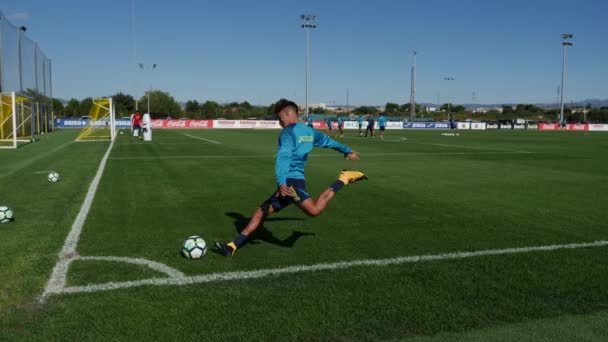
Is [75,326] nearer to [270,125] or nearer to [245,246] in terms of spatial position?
[245,246]

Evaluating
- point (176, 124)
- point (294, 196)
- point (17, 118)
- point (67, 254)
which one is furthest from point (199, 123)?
point (294, 196)

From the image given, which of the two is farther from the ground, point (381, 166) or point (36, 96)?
point (36, 96)

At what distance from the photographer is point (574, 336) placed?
11.7 feet

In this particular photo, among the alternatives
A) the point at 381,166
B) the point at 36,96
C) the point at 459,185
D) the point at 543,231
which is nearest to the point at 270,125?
the point at 36,96

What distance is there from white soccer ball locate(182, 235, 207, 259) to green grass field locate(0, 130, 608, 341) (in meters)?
0.10

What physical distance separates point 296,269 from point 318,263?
33 centimetres

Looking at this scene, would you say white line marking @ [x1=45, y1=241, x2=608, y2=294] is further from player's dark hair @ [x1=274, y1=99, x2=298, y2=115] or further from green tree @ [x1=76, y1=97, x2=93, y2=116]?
green tree @ [x1=76, y1=97, x2=93, y2=116]

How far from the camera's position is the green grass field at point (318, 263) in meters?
3.73

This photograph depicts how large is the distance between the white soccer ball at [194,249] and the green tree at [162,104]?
10753 centimetres

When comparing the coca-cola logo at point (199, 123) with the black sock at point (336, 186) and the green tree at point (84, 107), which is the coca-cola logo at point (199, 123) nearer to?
the green tree at point (84, 107)

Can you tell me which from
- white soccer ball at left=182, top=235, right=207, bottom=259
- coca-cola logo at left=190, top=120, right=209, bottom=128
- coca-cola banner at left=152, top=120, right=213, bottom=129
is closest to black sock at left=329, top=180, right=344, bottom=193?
white soccer ball at left=182, top=235, right=207, bottom=259

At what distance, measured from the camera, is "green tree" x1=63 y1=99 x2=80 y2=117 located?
334 ft

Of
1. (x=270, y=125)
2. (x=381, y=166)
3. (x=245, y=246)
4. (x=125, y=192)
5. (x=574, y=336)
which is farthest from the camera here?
(x=270, y=125)

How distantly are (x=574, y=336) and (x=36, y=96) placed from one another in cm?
3935
